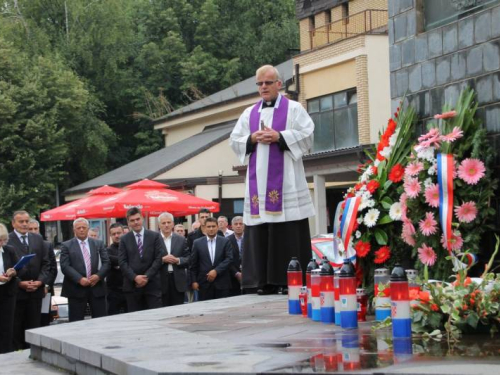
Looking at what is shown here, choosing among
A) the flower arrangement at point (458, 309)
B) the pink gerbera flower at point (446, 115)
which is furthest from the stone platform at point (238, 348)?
the pink gerbera flower at point (446, 115)

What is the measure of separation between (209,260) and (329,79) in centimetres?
2182

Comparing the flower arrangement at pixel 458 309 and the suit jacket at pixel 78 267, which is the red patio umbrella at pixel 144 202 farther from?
the flower arrangement at pixel 458 309

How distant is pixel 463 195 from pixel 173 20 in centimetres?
5415

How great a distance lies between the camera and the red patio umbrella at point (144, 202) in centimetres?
2311

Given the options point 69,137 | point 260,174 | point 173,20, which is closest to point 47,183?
point 69,137

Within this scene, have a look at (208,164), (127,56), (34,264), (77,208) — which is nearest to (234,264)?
(34,264)

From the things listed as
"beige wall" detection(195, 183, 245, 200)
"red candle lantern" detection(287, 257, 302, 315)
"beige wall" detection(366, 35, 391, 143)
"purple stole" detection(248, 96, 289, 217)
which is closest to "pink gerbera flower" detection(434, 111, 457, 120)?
"red candle lantern" detection(287, 257, 302, 315)

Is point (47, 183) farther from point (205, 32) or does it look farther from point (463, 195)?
point (463, 195)

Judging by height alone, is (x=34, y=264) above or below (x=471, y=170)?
below

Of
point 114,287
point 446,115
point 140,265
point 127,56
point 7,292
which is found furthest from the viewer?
point 127,56

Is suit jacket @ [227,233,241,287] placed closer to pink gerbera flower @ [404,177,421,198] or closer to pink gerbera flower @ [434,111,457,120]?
pink gerbera flower @ [404,177,421,198]

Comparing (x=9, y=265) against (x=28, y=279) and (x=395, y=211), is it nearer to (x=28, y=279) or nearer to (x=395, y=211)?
(x=28, y=279)

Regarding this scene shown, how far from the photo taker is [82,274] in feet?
52.4

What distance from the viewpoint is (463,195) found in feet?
31.7
